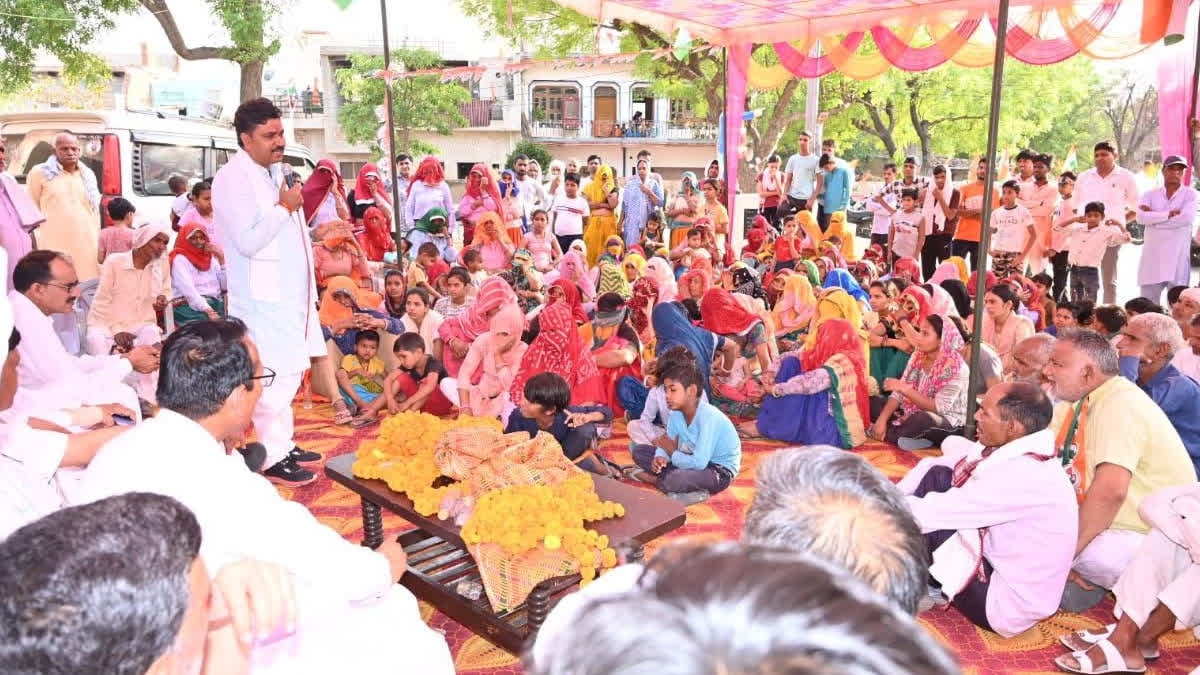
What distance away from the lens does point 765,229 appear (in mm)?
9023

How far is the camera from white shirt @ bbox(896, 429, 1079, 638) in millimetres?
2553

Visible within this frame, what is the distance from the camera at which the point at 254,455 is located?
3533 mm

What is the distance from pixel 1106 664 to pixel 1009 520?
49 centimetres

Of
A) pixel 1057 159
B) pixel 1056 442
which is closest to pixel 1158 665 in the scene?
pixel 1056 442

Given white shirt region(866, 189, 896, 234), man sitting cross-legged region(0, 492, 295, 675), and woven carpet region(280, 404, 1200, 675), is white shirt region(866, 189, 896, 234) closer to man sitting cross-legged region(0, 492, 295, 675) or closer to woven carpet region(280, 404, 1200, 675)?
woven carpet region(280, 404, 1200, 675)

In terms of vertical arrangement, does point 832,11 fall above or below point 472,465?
above

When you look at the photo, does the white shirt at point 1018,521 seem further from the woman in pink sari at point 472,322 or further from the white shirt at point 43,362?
the white shirt at point 43,362

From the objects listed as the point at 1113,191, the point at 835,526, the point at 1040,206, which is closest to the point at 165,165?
the point at 835,526

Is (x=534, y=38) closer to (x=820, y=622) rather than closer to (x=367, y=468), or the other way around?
(x=367, y=468)

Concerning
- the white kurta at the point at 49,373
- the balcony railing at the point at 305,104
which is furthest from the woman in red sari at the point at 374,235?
the balcony railing at the point at 305,104

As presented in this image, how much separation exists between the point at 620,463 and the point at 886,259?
5532mm

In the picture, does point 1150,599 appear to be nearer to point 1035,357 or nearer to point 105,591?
point 1035,357

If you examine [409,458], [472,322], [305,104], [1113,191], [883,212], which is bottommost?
[409,458]

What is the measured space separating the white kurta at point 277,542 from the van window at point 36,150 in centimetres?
639
